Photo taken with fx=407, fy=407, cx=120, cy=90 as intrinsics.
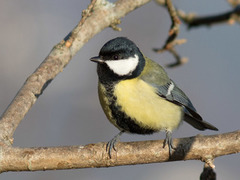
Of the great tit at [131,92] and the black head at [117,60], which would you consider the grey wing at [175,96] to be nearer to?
the great tit at [131,92]

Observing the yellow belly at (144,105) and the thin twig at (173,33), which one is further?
the thin twig at (173,33)

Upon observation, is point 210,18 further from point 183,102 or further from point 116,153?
point 116,153

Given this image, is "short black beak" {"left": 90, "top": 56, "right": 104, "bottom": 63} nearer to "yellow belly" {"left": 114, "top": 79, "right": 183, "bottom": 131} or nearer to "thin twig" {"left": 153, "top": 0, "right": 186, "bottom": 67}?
"yellow belly" {"left": 114, "top": 79, "right": 183, "bottom": 131}

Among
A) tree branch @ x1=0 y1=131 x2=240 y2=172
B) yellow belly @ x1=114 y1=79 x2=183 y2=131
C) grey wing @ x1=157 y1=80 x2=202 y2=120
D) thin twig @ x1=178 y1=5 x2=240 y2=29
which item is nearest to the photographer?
tree branch @ x1=0 y1=131 x2=240 y2=172

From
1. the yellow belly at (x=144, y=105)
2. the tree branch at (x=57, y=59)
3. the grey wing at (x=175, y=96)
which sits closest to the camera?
the tree branch at (x=57, y=59)

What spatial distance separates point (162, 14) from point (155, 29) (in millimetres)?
163

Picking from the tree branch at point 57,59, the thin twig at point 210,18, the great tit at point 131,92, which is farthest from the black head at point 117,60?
the thin twig at point 210,18

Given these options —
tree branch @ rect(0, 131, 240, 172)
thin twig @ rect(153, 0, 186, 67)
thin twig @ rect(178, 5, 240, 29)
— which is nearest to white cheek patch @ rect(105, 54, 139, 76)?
thin twig @ rect(153, 0, 186, 67)

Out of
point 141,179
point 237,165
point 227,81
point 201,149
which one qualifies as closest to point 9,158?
point 201,149

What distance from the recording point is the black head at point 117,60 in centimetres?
186

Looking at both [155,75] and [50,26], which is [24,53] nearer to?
[50,26]

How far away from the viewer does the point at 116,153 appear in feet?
5.11

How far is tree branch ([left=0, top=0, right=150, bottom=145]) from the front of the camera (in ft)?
5.30

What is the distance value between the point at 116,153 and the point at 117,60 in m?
0.50
